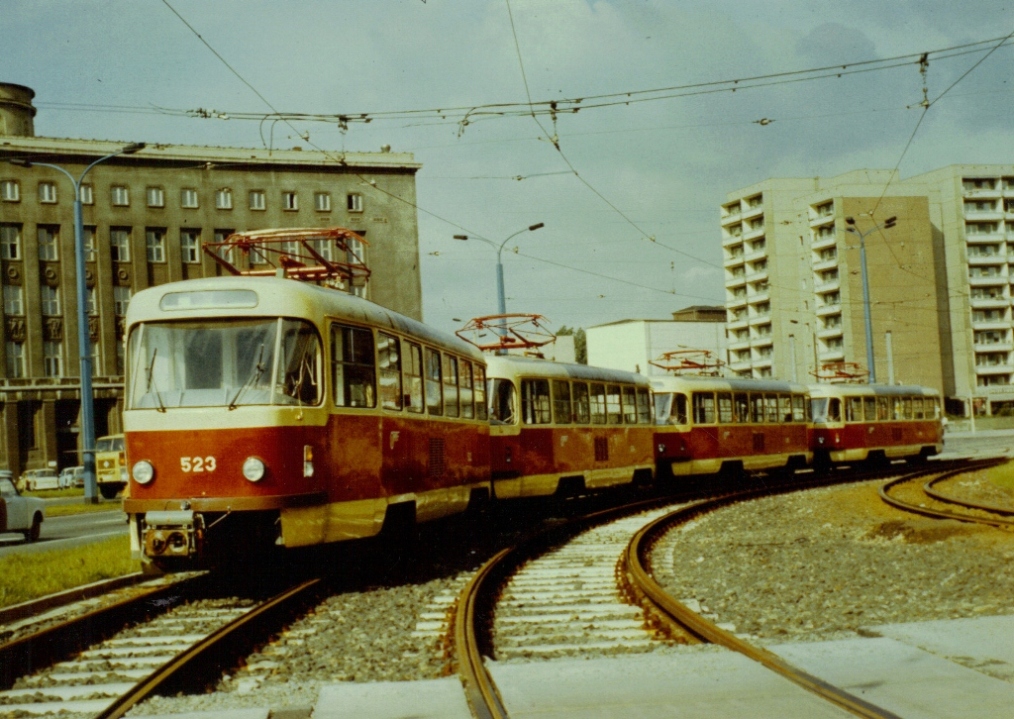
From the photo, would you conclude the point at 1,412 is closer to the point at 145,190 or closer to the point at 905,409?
the point at 145,190

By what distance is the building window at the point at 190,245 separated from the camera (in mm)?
61281

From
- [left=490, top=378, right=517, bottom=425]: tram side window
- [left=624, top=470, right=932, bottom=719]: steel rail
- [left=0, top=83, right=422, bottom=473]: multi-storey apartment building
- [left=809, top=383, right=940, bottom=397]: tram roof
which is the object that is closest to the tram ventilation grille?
[left=624, top=470, right=932, bottom=719]: steel rail

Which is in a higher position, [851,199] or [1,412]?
[851,199]

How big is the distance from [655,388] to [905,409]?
15.0 m

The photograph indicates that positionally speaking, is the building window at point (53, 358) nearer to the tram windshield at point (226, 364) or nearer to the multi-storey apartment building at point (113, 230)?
the multi-storey apartment building at point (113, 230)

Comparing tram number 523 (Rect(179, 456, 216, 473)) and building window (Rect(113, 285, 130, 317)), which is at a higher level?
building window (Rect(113, 285, 130, 317))

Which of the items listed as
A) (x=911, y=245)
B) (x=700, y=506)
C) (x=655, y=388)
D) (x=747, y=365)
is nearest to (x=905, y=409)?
(x=655, y=388)

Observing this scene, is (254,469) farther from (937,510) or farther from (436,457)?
(937,510)

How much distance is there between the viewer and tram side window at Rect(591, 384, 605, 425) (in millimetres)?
21953

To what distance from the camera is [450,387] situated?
1441 cm

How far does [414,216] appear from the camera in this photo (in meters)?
65.8

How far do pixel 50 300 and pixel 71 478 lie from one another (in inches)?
410

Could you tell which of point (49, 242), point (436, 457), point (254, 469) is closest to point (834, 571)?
point (436, 457)

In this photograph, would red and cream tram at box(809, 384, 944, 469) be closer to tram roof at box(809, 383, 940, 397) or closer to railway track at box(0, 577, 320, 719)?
tram roof at box(809, 383, 940, 397)
